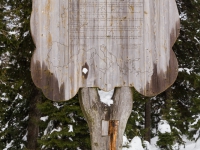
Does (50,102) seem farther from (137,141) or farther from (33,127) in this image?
(137,141)

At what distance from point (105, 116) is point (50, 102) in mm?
3468

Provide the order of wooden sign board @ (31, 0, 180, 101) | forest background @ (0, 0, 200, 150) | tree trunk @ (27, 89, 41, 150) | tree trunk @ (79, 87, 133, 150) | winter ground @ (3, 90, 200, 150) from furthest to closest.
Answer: tree trunk @ (27, 89, 41, 150) < forest background @ (0, 0, 200, 150) < winter ground @ (3, 90, 200, 150) < tree trunk @ (79, 87, 133, 150) < wooden sign board @ (31, 0, 180, 101)

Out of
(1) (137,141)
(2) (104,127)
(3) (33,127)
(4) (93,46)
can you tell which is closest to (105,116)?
(2) (104,127)

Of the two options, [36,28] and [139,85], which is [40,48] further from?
[139,85]

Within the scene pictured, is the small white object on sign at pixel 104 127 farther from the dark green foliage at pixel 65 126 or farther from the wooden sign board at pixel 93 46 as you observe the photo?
the dark green foliage at pixel 65 126

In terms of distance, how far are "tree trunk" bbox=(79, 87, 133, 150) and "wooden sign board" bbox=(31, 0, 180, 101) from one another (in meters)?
0.17

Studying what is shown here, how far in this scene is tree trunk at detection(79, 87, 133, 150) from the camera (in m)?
4.32

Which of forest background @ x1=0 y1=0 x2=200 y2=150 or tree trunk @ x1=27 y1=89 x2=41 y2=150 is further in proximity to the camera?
tree trunk @ x1=27 y1=89 x2=41 y2=150

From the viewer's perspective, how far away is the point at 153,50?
431cm

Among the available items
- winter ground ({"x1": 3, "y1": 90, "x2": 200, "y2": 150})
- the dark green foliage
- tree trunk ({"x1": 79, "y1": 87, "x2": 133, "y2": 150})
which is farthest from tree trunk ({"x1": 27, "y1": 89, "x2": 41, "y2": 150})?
tree trunk ({"x1": 79, "y1": 87, "x2": 133, "y2": 150})

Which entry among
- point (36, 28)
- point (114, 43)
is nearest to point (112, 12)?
point (114, 43)

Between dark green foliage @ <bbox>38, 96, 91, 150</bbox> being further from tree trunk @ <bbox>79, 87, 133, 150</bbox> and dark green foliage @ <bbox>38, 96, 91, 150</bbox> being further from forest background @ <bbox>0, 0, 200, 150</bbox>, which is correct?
tree trunk @ <bbox>79, 87, 133, 150</bbox>

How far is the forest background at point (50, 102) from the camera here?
7.57 m

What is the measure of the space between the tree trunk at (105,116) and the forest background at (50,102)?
9.67 ft
